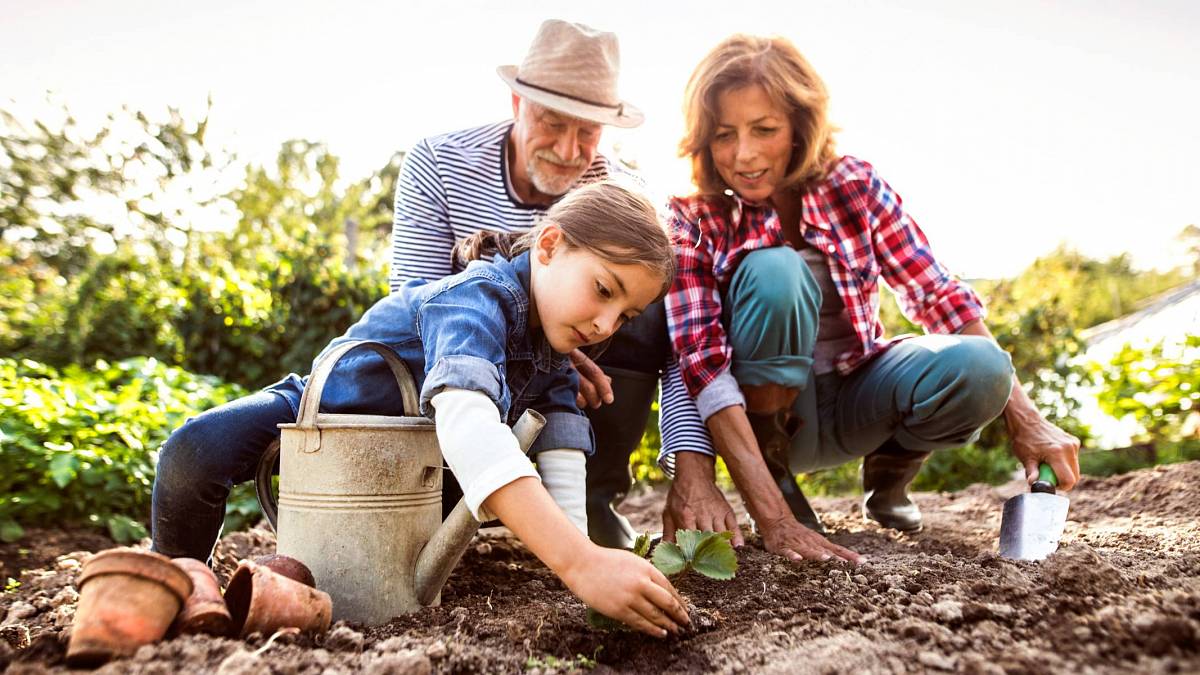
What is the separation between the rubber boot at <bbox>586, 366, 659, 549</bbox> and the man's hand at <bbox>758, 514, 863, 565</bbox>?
590 mm

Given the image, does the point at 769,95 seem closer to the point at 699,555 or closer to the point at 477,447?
the point at 699,555

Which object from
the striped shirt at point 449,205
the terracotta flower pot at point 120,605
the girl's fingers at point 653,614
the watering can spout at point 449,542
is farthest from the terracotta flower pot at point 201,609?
the striped shirt at point 449,205

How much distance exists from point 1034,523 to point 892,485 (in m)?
0.84

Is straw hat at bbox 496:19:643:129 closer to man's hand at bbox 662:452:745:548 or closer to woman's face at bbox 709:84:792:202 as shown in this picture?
woman's face at bbox 709:84:792:202

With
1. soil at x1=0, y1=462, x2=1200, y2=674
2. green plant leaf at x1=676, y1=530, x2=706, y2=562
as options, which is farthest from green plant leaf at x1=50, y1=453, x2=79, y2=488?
green plant leaf at x1=676, y1=530, x2=706, y2=562

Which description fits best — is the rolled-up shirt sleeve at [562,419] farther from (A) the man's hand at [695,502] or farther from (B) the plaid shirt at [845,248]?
(B) the plaid shirt at [845,248]

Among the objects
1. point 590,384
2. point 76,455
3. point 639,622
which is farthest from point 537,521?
point 76,455

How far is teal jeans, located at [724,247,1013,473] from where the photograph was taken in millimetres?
2387

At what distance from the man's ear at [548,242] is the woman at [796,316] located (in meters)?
0.71

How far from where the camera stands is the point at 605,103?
104 inches

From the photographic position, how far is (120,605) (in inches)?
50.2

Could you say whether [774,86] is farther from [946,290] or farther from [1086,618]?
[1086,618]

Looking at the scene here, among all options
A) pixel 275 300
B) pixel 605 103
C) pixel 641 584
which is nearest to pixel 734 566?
pixel 641 584

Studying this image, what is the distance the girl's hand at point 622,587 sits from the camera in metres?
1.38
